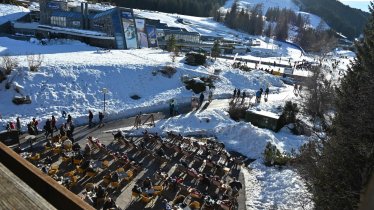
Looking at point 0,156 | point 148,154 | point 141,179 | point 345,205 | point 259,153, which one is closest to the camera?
point 0,156

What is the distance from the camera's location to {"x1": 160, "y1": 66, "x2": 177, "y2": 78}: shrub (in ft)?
124

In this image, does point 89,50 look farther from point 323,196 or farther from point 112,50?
point 323,196

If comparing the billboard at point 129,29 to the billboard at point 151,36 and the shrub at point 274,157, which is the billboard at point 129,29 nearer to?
the billboard at point 151,36

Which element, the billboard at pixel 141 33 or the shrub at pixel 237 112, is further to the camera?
the billboard at pixel 141 33

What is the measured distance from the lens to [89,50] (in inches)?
1657

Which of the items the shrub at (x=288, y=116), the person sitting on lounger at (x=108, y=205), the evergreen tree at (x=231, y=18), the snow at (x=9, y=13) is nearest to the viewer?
the person sitting on lounger at (x=108, y=205)

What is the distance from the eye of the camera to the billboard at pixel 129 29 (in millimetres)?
46219

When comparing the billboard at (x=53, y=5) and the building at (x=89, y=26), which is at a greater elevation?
the billboard at (x=53, y=5)

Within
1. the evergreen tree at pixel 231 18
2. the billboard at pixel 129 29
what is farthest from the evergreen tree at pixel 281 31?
the billboard at pixel 129 29

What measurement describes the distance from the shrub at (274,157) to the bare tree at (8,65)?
20.7m

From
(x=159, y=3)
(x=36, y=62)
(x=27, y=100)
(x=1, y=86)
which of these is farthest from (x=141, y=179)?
(x=159, y=3)

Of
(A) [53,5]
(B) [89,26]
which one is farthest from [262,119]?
(A) [53,5]

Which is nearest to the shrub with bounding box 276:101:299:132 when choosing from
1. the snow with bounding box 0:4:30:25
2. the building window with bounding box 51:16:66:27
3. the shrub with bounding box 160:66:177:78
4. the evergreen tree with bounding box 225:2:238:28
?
the shrub with bounding box 160:66:177:78

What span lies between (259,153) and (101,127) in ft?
35.8
